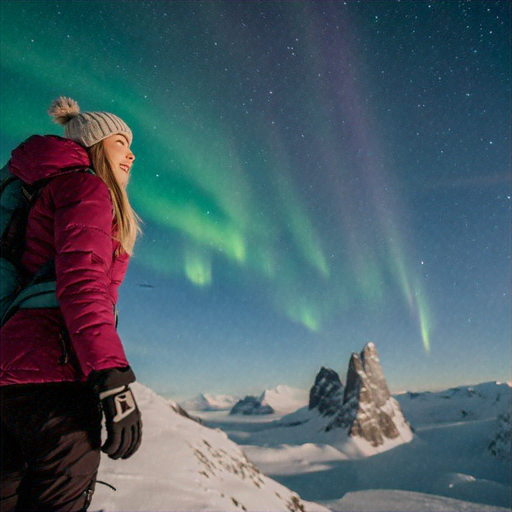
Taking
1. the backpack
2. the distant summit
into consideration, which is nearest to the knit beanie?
the backpack

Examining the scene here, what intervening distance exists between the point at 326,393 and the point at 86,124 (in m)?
204

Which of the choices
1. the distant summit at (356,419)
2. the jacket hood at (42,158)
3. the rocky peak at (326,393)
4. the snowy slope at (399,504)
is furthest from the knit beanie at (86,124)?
the rocky peak at (326,393)

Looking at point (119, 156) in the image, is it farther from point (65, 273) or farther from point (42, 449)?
point (42, 449)

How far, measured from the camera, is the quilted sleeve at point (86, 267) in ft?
5.12

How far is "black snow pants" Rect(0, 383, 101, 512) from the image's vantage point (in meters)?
1.50

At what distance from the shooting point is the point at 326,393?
186250 millimetres

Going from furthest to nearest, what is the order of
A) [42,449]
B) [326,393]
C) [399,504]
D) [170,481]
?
[326,393]
[399,504]
[170,481]
[42,449]

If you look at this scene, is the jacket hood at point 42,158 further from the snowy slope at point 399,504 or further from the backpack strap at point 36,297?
the snowy slope at point 399,504

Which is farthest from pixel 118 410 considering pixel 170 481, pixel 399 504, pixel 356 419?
pixel 356 419

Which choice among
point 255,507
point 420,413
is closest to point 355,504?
point 255,507

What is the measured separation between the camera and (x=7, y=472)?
4.98 ft

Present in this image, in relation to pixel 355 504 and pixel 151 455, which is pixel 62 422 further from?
pixel 355 504

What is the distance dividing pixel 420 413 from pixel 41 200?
238 m

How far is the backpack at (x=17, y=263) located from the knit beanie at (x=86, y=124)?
0.57m
